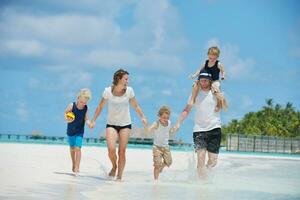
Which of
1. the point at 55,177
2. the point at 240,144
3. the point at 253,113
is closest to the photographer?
the point at 55,177

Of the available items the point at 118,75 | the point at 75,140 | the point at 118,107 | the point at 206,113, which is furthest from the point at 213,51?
the point at 75,140

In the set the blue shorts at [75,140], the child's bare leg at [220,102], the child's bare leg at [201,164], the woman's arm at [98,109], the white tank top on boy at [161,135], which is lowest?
the child's bare leg at [201,164]

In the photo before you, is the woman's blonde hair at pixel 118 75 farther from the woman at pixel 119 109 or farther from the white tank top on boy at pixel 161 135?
the white tank top on boy at pixel 161 135

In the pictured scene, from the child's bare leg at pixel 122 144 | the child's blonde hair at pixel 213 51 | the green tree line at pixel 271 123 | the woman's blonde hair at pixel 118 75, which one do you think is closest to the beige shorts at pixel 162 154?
the child's bare leg at pixel 122 144

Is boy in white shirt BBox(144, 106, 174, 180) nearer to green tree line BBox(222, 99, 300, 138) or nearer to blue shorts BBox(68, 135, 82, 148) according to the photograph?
blue shorts BBox(68, 135, 82, 148)

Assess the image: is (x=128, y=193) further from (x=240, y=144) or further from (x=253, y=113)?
(x=253, y=113)

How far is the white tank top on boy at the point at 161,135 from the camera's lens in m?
9.26

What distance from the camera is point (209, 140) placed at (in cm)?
886

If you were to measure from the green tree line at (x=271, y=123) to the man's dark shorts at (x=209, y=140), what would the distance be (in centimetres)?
5900

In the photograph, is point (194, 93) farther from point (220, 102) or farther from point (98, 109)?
point (98, 109)

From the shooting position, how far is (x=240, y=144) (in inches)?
1972

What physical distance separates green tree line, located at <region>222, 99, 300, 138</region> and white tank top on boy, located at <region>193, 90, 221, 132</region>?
194 feet

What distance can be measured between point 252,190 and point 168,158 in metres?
1.81

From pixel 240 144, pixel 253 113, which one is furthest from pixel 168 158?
pixel 253 113
